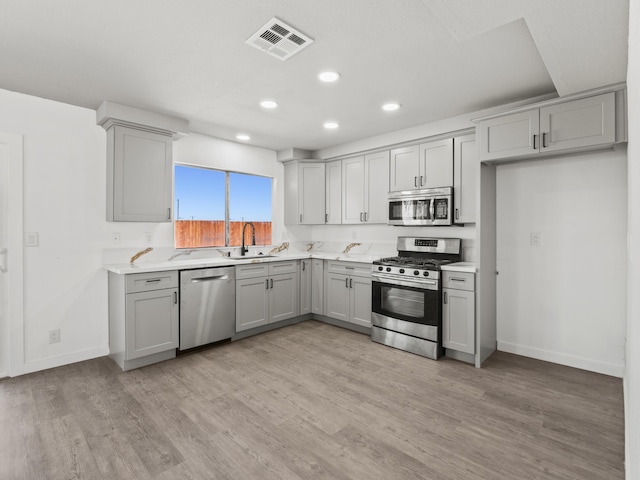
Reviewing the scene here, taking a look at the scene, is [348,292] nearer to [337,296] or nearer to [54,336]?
[337,296]

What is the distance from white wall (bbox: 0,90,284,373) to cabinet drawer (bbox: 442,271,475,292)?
3.33m

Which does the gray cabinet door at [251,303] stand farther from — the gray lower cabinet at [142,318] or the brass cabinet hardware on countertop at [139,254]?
the brass cabinet hardware on countertop at [139,254]

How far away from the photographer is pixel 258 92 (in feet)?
10.1

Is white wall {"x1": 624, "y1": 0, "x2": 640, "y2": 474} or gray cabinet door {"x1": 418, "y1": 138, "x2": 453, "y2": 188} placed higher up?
gray cabinet door {"x1": 418, "y1": 138, "x2": 453, "y2": 188}

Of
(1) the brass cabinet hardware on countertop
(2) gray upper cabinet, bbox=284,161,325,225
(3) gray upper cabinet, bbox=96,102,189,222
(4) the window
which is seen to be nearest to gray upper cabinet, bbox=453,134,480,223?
(2) gray upper cabinet, bbox=284,161,325,225

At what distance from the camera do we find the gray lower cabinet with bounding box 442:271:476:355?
330cm

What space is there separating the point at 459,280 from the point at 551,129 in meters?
1.52

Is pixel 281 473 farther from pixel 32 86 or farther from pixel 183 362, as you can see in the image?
pixel 32 86

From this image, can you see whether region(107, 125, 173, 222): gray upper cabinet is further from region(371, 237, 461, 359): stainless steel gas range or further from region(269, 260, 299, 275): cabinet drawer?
region(371, 237, 461, 359): stainless steel gas range

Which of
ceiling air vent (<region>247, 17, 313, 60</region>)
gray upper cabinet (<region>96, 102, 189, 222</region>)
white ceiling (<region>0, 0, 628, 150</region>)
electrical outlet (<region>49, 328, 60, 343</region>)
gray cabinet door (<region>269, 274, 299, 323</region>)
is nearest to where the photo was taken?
white ceiling (<region>0, 0, 628, 150</region>)

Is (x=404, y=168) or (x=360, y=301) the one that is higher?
(x=404, y=168)

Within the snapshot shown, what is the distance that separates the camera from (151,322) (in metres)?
3.30

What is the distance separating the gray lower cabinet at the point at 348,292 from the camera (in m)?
4.21

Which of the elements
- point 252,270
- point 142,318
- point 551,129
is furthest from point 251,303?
point 551,129
